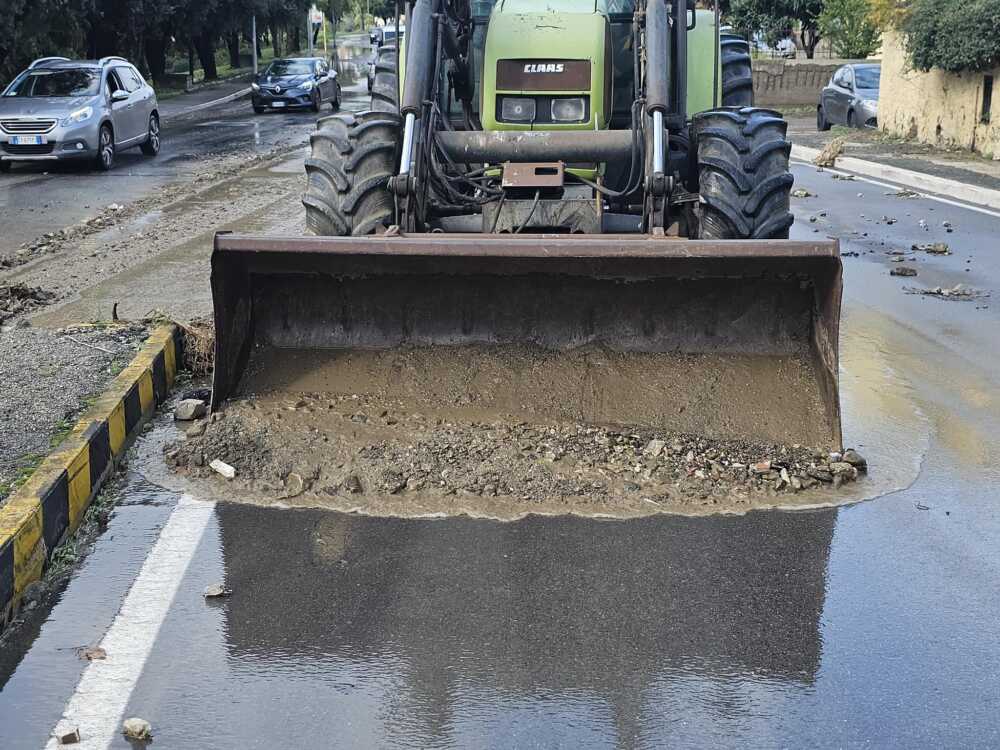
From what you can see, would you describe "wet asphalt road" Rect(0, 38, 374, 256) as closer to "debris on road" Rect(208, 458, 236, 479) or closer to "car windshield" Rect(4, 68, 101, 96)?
"car windshield" Rect(4, 68, 101, 96)

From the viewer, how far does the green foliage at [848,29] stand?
125 ft

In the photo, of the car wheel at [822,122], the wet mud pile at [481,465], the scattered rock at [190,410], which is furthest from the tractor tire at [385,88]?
the car wheel at [822,122]

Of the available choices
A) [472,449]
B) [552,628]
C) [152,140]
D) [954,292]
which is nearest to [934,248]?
[954,292]

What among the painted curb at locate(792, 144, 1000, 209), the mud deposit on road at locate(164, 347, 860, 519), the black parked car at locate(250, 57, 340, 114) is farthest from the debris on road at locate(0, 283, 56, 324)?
the black parked car at locate(250, 57, 340, 114)

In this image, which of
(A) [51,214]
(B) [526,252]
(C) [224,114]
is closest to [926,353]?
(B) [526,252]

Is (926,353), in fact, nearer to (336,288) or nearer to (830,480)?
(830,480)

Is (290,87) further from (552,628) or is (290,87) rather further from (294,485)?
(552,628)

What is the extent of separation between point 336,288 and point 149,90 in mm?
18398

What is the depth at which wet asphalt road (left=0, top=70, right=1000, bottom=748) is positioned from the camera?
3.86m

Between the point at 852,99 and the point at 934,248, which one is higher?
the point at 852,99

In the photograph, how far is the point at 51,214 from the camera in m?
15.4

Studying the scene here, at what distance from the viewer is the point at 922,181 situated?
18.5 metres

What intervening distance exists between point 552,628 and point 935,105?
889 inches

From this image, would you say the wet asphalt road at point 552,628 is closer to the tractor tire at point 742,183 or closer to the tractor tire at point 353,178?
the tractor tire at point 742,183
